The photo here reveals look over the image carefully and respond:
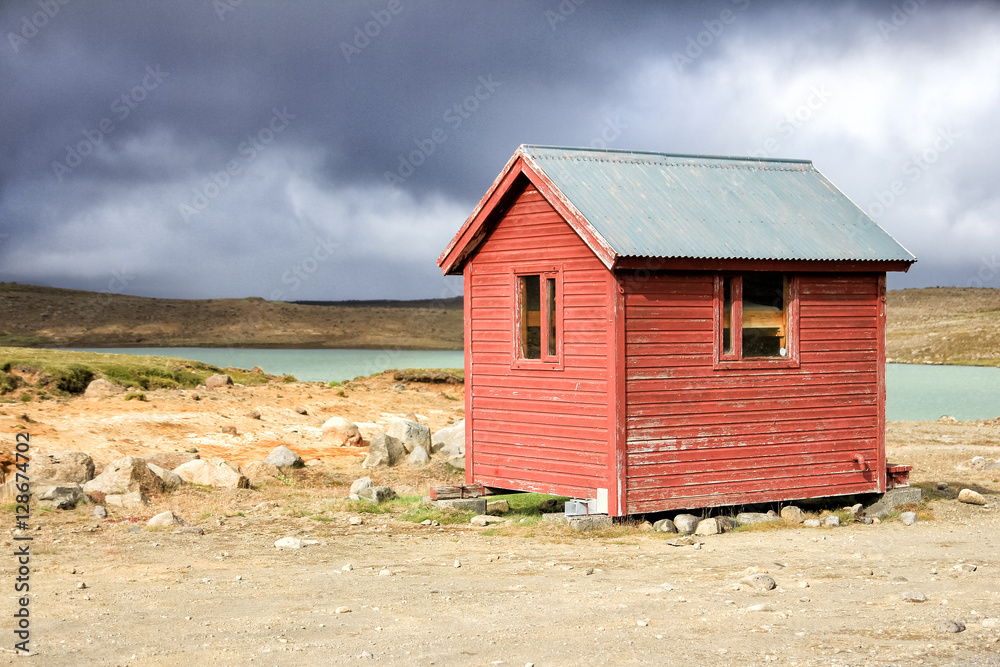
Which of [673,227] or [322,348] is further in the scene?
[322,348]

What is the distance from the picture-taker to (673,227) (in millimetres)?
15414

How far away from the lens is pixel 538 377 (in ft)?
52.0

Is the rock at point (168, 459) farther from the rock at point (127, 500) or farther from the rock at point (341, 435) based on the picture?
the rock at point (341, 435)

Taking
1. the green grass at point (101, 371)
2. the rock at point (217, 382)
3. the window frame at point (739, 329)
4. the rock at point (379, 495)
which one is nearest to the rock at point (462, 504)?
the rock at point (379, 495)

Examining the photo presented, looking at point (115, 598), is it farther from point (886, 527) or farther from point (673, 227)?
point (886, 527)

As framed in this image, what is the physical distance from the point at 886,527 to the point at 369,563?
8323mm

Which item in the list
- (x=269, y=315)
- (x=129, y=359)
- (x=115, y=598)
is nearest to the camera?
(x=115, y=598)

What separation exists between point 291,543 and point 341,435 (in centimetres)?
1394

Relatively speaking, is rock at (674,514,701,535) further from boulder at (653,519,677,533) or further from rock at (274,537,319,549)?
rock at (274,537,319,549)

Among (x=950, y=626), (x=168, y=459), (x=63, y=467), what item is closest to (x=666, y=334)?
(x=950, y=626)

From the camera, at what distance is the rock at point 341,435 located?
28172mm

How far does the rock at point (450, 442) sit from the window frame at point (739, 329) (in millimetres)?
10501

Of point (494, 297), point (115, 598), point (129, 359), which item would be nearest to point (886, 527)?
point (494, 297)

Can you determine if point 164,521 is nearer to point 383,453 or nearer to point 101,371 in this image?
point 383,453
